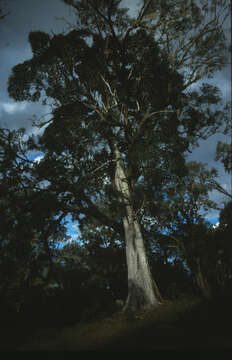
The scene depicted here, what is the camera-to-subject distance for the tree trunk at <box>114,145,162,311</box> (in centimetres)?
788

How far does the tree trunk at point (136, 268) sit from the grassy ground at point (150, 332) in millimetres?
591

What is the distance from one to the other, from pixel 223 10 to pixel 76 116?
25.9 ft

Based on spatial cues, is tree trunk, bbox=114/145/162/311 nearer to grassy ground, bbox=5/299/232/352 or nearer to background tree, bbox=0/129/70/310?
grassy ground, bbox=5/299/232/352

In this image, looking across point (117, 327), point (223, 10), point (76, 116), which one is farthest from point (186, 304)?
point (223, 10)

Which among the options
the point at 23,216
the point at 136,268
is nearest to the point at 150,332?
the point at 136,268

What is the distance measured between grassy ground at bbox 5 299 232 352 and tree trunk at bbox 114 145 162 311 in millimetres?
591

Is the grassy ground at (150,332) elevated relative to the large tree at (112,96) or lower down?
lower down

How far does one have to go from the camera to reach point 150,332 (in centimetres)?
552

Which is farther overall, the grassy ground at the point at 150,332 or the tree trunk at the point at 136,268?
the tree trunk at the point at 136,268

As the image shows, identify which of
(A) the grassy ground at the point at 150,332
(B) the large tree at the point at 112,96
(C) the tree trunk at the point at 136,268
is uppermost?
(B) the large tree at the point at 112,96

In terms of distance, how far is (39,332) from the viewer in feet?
21.3

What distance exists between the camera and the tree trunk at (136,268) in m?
→ 7.88

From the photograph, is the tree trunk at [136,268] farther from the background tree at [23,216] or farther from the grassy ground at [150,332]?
the background tree at [23,216]

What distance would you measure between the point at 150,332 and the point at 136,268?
3033 millimetres
